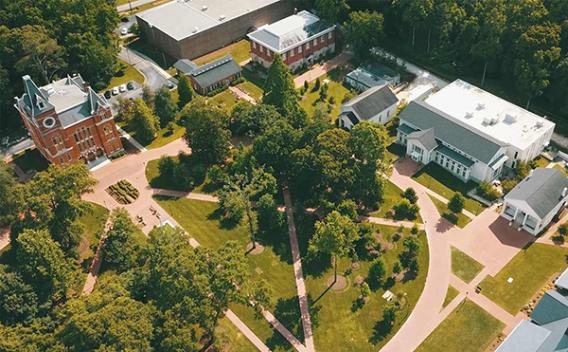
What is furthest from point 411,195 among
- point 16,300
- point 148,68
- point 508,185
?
point 148,68

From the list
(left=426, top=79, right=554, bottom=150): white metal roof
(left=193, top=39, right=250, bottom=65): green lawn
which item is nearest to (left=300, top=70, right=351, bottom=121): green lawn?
(left=426, top=79, right=554, bottom=150): white metal roof

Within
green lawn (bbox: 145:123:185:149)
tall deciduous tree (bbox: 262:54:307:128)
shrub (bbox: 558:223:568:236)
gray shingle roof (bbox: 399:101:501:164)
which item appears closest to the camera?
shrub (bbox: 558:223:568:236)

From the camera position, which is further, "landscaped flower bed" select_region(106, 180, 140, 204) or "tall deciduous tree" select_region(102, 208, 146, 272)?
"landscaped flower bed" select_region(106, 180, 140, 204)

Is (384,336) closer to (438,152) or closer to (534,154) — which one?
(438,152)

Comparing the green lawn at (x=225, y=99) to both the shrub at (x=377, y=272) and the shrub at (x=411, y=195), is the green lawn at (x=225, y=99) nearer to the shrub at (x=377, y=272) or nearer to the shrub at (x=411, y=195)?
the shrub at (x=411, y=195)

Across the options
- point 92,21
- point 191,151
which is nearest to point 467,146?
point 191,151

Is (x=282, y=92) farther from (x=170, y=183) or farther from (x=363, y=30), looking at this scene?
(x=363, y=30)

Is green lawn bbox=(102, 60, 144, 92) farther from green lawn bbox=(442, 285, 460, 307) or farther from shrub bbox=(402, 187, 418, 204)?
green lawn bbox=(442, 285, 460, 307)
